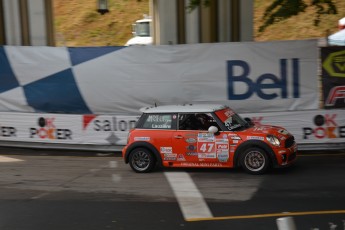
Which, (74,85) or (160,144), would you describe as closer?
(160,144)

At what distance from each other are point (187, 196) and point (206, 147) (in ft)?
6.21

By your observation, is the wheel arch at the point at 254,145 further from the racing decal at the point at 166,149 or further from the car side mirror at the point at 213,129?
the racing decal at the point at 166,149

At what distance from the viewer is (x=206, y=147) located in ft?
34.6

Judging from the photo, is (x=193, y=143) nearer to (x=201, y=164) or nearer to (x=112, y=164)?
(x=201, y=164)

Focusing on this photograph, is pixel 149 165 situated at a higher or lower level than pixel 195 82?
lower

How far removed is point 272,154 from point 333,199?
208cm

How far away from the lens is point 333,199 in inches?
324

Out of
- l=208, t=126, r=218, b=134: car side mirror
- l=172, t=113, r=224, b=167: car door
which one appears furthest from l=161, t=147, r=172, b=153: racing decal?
l=208, t=126, r=218, b=134: car side mirror

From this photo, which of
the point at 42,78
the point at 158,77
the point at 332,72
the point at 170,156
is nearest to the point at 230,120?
the point at 170,156

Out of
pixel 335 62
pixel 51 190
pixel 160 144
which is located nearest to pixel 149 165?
pixel 160 144

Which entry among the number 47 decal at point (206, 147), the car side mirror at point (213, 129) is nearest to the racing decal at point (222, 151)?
the number 47 decal at point (206, 147)

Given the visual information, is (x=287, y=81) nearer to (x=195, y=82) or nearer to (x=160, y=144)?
(x=195, y=82)

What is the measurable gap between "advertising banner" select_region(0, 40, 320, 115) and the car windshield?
Answer: 97.2 inches

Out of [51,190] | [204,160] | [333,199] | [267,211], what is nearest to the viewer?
[267,211]
